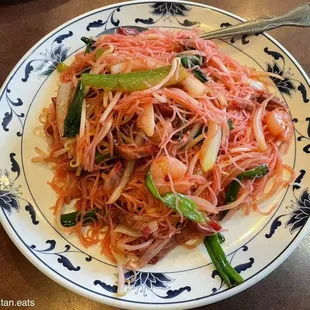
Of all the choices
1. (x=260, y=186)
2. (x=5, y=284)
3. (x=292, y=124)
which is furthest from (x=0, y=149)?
(x=292, y=124)

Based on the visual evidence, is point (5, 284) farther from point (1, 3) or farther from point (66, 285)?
point (1, 3)

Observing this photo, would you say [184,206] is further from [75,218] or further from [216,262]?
[75,218]

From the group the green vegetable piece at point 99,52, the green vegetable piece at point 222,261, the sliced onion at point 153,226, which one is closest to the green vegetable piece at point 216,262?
the green vegetable piece at point 222,261

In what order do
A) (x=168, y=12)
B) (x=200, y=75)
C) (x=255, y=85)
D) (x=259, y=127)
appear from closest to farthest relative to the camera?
(x=200, y=75) → (x=259, y=127) → (x=255, y=85) → (x=168, y=12)

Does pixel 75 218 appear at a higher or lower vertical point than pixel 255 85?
lower

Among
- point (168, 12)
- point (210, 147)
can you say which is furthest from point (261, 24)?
point (210, 147)

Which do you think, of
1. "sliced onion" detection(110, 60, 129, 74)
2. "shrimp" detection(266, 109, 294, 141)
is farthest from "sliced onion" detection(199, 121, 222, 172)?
"sliced onion" detection(110, 60, 129, 74)
